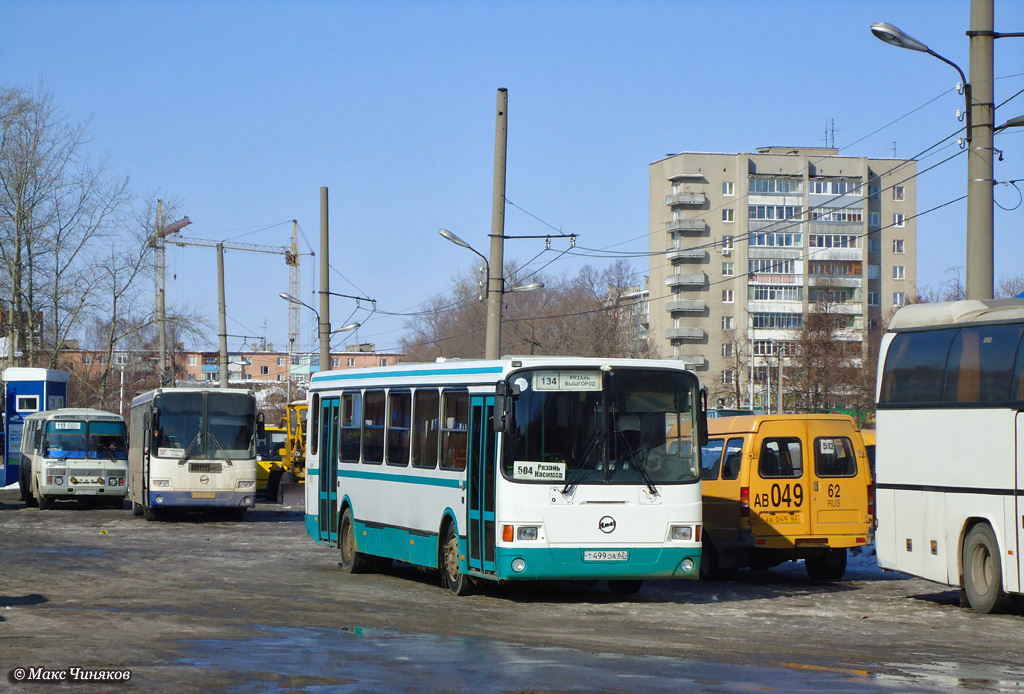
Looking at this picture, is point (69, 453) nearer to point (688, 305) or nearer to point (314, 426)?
point (314, 426)

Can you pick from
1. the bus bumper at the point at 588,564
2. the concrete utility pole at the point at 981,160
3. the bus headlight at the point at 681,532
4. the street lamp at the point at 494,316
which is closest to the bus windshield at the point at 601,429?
the bus headlight at the point at 681,532

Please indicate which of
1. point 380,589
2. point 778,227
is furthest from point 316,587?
point 778,227

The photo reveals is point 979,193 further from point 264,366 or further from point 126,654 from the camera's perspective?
point 264,366

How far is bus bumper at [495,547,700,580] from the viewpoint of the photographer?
14.6m

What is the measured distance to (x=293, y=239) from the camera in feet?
550

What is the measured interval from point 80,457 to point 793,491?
74.7ft

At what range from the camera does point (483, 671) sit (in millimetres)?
9789

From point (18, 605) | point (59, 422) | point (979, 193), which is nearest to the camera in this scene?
point (18, 605)

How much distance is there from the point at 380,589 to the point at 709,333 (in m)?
106

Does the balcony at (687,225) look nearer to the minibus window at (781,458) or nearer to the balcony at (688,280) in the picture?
the balcony at (688,280)

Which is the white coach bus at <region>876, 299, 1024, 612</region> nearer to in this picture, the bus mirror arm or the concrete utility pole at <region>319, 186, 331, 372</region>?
the bus mirror arm

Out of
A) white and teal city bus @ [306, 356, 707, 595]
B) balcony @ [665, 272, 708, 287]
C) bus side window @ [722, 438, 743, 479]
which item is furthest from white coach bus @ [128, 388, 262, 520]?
balcony @ [665, 272, 708, 287]

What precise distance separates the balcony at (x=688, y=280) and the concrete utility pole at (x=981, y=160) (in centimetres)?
10189

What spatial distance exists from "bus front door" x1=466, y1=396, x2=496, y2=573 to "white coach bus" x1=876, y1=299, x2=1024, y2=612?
4.73 metres
